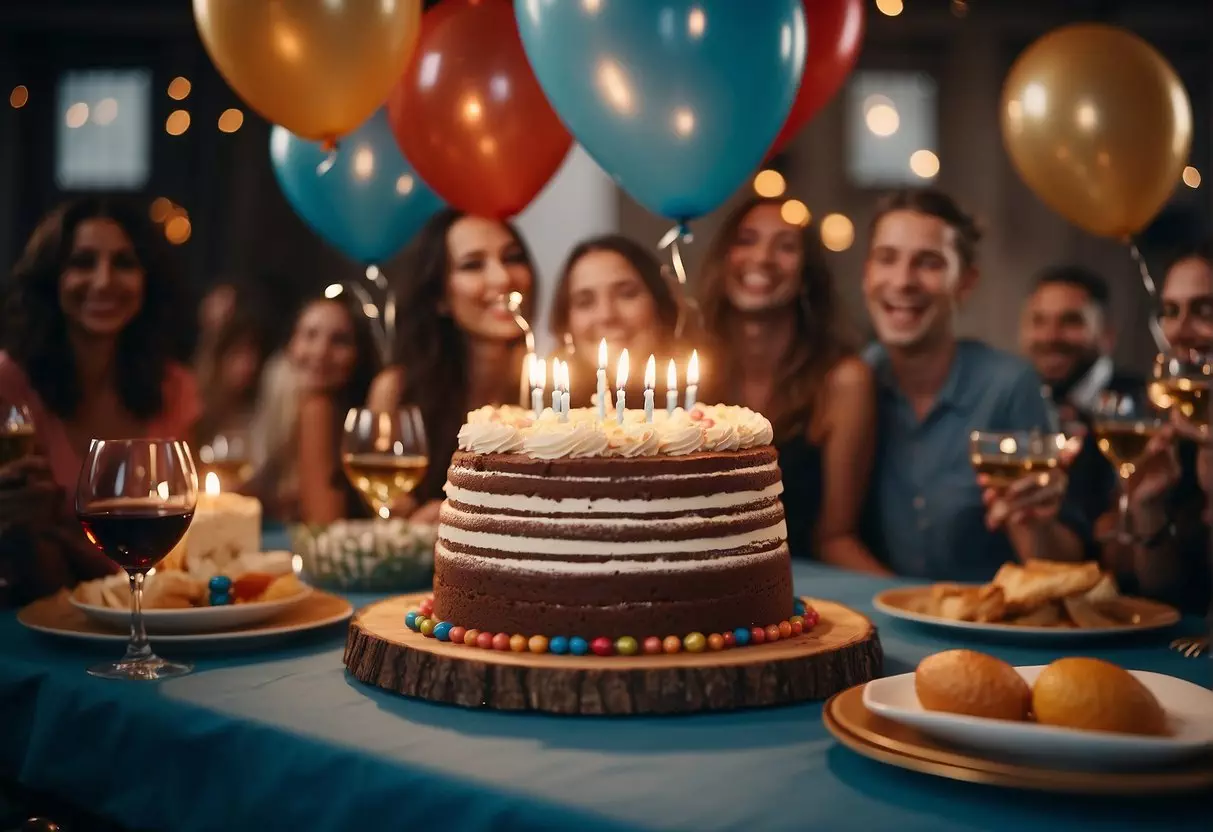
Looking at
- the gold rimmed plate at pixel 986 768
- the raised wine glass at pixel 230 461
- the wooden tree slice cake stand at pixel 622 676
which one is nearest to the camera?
the gold rimmed plate at pixel 986 768

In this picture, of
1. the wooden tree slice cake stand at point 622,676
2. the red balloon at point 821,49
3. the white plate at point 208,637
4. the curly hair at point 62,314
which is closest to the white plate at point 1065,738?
the wooden tree slice cake stand at point 622,676

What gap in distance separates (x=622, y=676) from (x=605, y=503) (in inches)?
8.5

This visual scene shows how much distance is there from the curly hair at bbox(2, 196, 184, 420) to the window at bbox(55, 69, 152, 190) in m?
4.44

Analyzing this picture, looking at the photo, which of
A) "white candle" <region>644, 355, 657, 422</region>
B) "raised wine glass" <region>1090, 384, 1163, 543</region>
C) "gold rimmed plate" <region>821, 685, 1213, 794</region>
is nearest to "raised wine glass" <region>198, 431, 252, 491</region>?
"white candle" <region>644, 355, 657, 422</region>

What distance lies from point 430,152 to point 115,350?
1.16 metres

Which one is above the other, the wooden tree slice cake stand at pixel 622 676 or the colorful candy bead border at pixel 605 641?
the colorful candy bead border at pixel 605 641

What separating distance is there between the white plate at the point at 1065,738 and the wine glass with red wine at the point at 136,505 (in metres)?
0.88

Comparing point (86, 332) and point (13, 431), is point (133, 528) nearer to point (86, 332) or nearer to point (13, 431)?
point (13, 431)

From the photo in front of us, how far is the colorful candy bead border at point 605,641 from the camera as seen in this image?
139 cm

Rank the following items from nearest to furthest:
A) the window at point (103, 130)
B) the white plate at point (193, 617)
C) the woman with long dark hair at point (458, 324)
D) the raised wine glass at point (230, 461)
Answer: the white plate at point (193, 617), the raised wine glass at point (230, 461), the woman with long dark hair at point (458, 324), the window at point (103, 130)

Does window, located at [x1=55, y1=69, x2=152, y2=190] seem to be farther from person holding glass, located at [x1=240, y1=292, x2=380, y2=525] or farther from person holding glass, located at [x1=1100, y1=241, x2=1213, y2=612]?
person holding glass, located at [x1=1100, y1=241, x2=1213, y2=612]

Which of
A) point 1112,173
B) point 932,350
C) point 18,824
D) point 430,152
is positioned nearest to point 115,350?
point 430,152

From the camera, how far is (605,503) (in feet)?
4.71

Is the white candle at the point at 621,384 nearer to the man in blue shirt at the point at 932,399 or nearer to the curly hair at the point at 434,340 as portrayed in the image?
the man in blue shirt at the point at 932,399
